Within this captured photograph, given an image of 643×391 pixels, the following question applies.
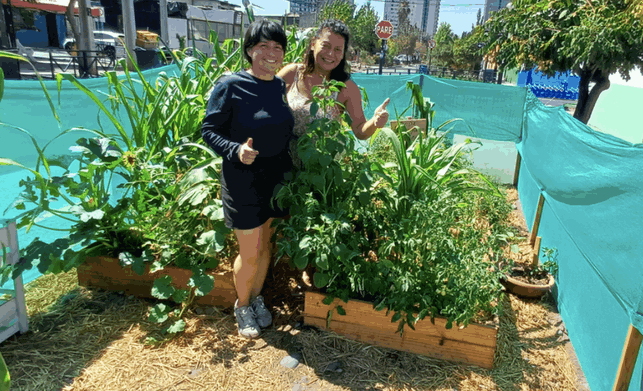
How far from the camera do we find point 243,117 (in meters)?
1.86

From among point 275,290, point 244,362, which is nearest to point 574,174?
point 275,290

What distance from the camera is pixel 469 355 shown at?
2004 mm

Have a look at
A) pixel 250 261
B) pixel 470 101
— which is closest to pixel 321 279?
pixel 250 261

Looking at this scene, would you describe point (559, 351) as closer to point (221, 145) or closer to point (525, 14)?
point (221, 145)

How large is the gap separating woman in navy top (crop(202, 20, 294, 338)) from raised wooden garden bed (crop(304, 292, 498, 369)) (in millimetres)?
410

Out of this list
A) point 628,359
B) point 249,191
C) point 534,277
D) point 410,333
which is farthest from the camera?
point 534,277

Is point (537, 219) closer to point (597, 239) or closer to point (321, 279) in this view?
point (597, 239)

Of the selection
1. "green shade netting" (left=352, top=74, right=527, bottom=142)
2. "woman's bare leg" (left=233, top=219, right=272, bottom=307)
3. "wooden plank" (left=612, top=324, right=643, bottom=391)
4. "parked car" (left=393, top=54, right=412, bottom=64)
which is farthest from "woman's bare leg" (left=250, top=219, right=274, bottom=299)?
"parked car" (left=393, top=54, right=412, bottom=64)

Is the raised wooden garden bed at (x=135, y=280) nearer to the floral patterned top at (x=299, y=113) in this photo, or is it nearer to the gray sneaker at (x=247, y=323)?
the gray sneaker at (x=247, y=323)

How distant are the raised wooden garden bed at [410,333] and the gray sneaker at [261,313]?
0.64 feet

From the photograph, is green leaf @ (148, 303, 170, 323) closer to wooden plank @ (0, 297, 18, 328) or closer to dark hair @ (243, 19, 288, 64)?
wooden plank @ (0, 297, 18, 328)

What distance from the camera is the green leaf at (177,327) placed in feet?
6.91

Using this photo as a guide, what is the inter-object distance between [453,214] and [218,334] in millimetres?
1297

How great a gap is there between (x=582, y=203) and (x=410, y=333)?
115cm
